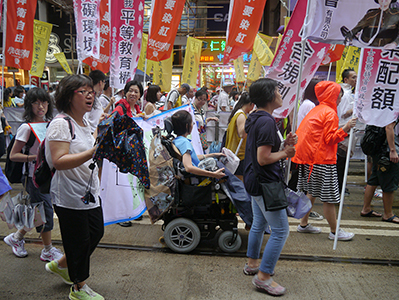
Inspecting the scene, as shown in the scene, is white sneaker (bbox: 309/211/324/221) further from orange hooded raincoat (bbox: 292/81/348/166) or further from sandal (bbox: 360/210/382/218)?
orange hooded raincoat (bbox: 292/81/348/166)

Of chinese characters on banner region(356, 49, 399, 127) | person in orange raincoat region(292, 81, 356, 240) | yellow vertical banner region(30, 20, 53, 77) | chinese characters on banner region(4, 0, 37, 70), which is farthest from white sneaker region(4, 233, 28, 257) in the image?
yellow vertical banner region(30, 20, 53, 77)

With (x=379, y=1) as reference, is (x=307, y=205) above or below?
below

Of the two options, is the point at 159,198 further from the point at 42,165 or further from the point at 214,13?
the point at 214,13

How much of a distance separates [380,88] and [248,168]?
6.28ft

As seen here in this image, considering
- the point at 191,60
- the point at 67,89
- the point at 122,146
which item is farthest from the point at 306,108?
the point at 191,60

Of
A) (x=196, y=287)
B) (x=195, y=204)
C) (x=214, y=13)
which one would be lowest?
(x=196, y=287)

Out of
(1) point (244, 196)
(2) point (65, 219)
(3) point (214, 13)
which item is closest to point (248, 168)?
(1) point (244, 196)

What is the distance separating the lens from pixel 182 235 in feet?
12.2

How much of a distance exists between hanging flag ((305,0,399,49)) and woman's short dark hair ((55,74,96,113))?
2.20m

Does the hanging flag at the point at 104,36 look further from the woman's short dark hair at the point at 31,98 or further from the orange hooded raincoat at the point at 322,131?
the orange hooded raincoat at the point at 322,131

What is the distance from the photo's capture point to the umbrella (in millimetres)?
2199

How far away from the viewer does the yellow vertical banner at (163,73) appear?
10.1 m

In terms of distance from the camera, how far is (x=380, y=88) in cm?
366

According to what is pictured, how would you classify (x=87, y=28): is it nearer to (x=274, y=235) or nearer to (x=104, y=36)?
(x=104, y=36)
